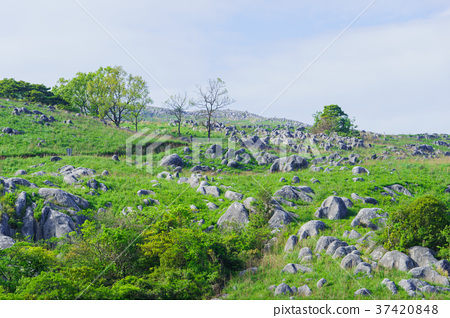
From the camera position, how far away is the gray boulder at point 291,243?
1452 centimetres

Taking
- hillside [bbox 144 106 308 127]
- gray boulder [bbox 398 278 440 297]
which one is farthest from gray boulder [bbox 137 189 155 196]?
hillside [bbox 144 106 308 127]

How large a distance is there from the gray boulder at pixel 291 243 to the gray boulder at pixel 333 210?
11.9 feet

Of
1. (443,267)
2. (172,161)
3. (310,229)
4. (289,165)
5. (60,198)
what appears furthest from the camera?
(172,161)

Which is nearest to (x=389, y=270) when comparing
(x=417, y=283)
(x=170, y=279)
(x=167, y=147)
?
(x=417, y=283)

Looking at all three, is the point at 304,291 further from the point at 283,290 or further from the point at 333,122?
the point at 333,122

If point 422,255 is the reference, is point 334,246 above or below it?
below

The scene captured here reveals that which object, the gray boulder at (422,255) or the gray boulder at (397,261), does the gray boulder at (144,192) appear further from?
the gray boulder at (422,255)

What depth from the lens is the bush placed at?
12867 millimetres

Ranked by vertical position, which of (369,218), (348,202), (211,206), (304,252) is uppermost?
(348,202)

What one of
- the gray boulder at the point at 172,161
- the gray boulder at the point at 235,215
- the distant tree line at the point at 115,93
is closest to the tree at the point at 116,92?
the distant tree line at the point at 115,93

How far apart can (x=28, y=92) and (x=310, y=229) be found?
70.5 metres

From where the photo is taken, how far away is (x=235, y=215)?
689 inches

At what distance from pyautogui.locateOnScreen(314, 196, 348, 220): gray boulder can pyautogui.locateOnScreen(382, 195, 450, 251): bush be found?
12.5 ft

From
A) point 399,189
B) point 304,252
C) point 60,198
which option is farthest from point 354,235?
point 60,198
